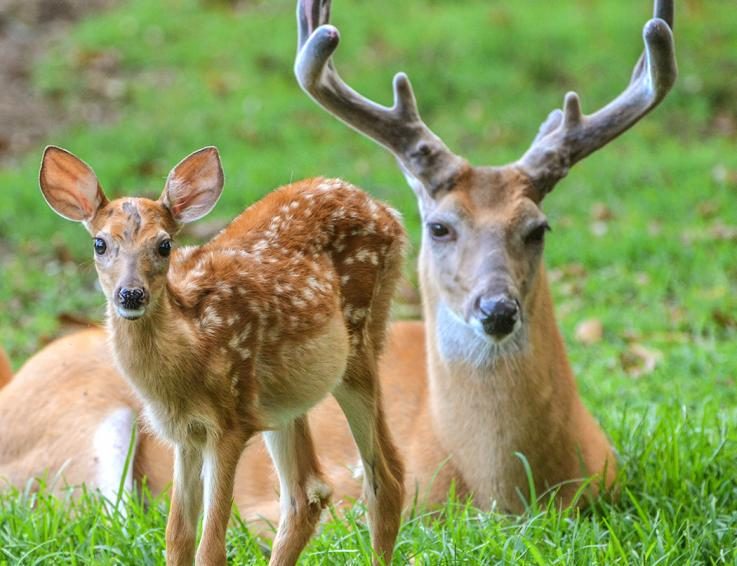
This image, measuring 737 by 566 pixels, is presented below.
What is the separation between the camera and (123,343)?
11.1 feet

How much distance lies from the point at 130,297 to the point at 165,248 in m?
0.19

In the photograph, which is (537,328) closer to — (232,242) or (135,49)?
(232,242)

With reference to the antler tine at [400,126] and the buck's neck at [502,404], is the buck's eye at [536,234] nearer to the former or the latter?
the buck's neck at [502,404]

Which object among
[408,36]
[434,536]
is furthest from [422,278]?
[408,36]

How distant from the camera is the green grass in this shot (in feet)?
15.1

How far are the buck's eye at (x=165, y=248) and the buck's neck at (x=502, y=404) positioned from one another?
214 cm

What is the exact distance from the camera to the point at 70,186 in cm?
349

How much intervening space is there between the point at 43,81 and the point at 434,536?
9576mm

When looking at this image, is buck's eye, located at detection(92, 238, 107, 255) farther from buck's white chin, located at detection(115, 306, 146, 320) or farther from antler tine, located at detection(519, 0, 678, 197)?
antler tine, located at detection(519, 0, 678, 197)

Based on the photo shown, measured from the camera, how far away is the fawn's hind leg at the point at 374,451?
388 centimetres

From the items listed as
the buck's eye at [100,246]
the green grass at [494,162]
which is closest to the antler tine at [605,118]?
the green grass at [494,162]

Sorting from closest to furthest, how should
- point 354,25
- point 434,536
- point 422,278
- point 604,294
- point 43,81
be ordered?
point 434,536 → point 422,278 → point 604,294 → point 43,81 → point 354,25

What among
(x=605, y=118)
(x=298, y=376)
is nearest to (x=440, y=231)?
(x=605, y=118)

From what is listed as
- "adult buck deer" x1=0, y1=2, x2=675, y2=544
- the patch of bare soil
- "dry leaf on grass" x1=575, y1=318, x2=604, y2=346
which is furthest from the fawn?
the patch of bare soil
